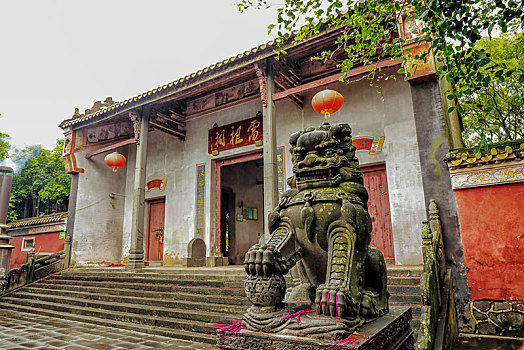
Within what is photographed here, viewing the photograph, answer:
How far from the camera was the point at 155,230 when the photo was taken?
35.3ft

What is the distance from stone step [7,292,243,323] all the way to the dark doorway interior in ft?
16.3

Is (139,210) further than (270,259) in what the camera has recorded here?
Yes

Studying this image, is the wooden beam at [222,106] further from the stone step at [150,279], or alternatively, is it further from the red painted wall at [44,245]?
the red painted wall at [44,245]

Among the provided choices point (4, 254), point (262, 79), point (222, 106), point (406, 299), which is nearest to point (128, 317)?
point (406, 299)

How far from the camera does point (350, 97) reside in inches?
311

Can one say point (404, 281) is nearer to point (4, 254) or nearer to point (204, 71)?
point (204, 71)

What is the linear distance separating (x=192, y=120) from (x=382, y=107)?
19.0 ft

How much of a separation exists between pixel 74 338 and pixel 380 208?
584 cm

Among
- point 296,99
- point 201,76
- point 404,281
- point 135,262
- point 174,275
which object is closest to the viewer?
point 404,281

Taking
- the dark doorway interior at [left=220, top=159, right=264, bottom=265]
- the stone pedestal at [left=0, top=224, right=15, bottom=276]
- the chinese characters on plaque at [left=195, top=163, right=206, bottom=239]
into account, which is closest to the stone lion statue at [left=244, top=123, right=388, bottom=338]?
the chinese characters on plaque at [left=195, top=163, right=206, bottom=239]

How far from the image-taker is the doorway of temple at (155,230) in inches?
416

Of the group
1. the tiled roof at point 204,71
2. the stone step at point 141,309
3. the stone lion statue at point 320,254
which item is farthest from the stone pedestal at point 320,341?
the tiled roof at point 204,71

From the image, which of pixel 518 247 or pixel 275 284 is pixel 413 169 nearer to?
pixel 518 247

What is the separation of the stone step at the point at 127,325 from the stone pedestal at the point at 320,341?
102 inches
